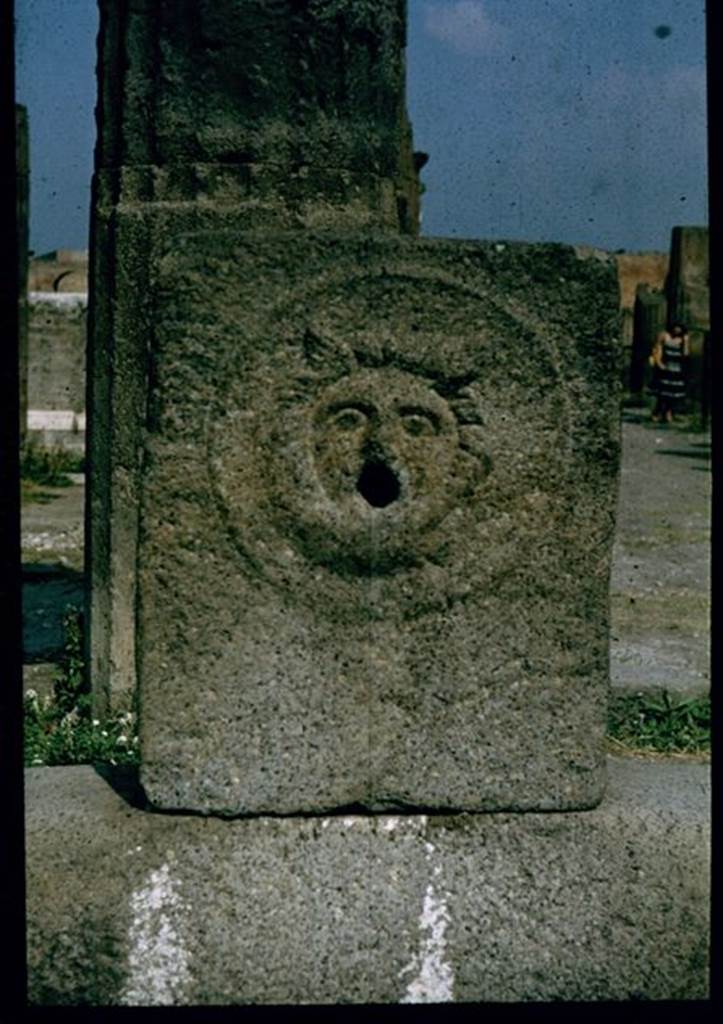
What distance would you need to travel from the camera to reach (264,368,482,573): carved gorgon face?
2.56 metres

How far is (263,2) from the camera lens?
156 inches

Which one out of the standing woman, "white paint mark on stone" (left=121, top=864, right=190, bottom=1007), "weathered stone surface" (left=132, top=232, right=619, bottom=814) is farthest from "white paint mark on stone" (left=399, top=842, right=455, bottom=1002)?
the standing woman

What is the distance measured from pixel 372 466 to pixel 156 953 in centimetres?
92

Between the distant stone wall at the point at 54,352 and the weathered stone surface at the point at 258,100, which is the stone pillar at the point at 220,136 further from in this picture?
the distant stone wall at the point at 54,352

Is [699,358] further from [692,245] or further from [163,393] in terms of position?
[163,393]

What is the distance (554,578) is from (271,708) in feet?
1.82

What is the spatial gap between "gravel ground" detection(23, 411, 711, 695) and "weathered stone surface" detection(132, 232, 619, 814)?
222cm

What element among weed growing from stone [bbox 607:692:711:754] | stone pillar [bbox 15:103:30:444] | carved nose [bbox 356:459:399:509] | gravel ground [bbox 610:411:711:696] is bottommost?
weed growing from stone [bbox 607:692:711:754]

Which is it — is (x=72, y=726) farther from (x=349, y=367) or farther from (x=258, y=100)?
(x=349, y=367)

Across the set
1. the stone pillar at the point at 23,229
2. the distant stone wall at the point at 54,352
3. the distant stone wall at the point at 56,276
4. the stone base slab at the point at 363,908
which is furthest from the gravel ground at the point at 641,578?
the distant stone wall at the point at 56,276

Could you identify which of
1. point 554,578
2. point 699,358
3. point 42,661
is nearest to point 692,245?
point 699,358

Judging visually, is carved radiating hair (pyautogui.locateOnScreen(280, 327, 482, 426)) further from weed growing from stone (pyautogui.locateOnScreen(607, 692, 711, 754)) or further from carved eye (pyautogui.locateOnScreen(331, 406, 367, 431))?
weed growing from stone (pyautogui.locateOnScreen(607, 692, 711, 754))

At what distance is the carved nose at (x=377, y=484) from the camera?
8.53 feet

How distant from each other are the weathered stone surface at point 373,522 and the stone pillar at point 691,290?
621 inches
